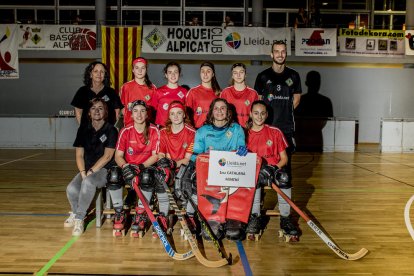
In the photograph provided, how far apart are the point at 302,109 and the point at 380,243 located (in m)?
10.7

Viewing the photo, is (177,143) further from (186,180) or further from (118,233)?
(118,233)

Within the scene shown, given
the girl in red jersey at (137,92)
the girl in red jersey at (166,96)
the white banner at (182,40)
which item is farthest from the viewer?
the white banner at (182,40)

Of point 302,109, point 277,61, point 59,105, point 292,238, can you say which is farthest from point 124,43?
point 292,238

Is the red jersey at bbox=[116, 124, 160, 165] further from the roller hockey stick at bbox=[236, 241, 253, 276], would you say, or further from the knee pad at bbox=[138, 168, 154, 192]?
the roller hockey stick at bbox=[236, 241, 253, 276]

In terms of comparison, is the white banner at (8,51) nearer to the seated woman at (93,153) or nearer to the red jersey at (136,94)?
the red jersey at (136,94)

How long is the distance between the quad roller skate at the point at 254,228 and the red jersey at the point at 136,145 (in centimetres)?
110

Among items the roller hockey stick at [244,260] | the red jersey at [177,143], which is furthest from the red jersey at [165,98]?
the roller hockey stick at [244,260]

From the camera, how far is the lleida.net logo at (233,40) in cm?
1309

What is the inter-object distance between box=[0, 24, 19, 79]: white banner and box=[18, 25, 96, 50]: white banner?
0.19 metres

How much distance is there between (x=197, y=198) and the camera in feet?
13.0

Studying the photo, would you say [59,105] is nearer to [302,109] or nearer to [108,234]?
[302,109]

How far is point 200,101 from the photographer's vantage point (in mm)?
4812

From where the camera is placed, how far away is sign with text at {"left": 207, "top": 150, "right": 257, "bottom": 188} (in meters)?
3.78

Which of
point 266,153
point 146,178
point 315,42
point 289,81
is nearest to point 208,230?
point 146,178
